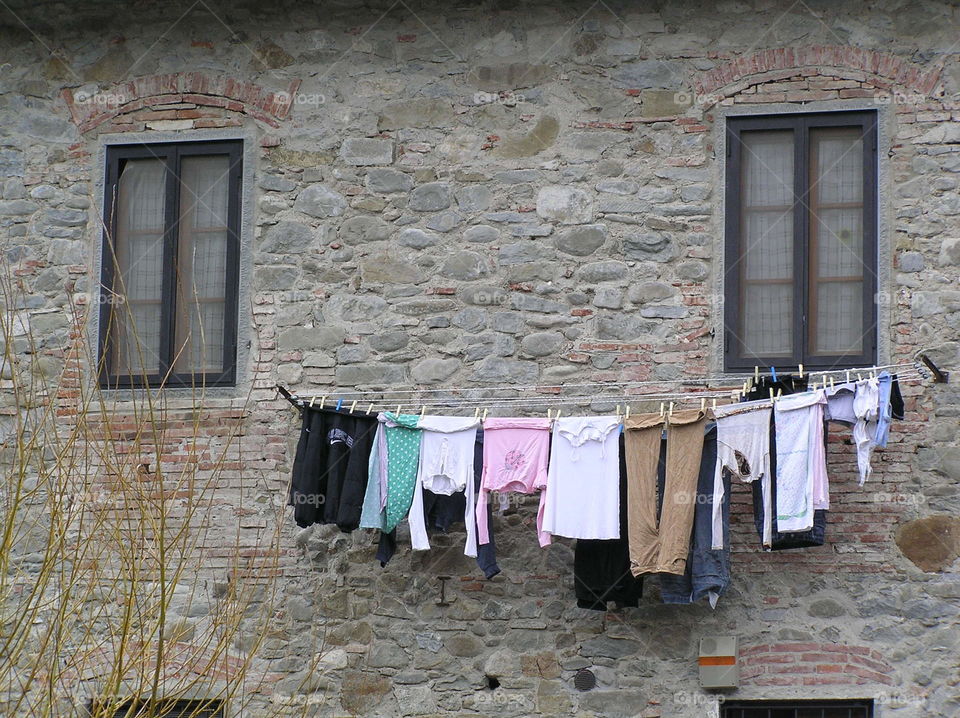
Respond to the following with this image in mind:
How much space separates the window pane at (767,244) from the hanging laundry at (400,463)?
2025 mm

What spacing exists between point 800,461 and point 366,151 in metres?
3.24

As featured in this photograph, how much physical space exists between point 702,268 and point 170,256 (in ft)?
10.6

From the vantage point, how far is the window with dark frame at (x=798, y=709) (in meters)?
7.76

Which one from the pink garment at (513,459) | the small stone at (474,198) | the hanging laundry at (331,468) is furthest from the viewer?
the small stone at (474,198)

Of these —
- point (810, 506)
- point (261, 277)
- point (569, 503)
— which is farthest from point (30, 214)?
point (810, 506)

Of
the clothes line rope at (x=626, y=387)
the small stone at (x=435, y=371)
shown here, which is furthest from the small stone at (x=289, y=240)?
the small stone at (x=435, y=371)

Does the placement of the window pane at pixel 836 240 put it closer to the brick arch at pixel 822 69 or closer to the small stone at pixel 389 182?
the brick arch at pixel 822 69

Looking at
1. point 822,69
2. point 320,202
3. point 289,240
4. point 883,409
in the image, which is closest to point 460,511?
point 289,240

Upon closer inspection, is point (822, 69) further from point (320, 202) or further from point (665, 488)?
point (320, 202)

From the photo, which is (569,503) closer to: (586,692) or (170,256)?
(586,692)

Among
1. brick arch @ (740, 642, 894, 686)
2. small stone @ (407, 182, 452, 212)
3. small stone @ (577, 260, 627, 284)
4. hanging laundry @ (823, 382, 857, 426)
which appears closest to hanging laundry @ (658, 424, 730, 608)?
brick arch @ (740, 642, 894, 686)

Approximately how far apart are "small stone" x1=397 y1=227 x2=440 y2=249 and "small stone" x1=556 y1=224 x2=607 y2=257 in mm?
753

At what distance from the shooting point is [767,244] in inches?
332

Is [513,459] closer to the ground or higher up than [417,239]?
closer to the ground
